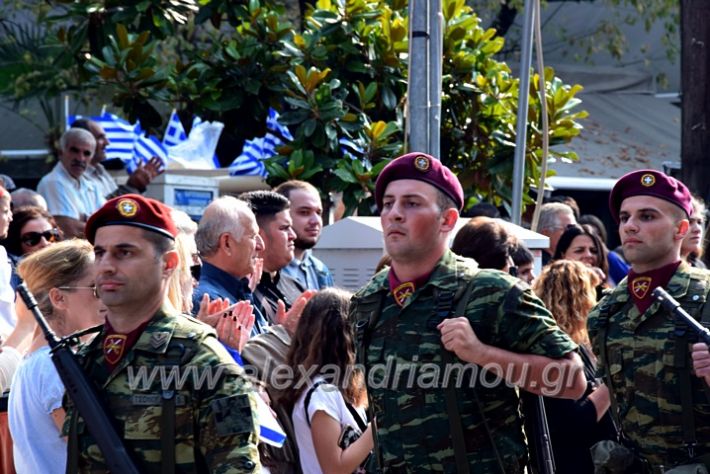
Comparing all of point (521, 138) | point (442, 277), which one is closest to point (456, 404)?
point (442, 277)

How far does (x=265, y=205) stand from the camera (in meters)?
7.20

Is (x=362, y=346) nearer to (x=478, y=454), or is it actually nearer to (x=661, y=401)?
(x=478, y=454)

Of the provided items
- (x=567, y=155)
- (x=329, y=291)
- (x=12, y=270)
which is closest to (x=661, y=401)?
(x=329, y=291)

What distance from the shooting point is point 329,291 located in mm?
5621

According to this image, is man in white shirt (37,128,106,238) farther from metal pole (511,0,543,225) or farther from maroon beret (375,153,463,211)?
maroon beret (375,153,463,211)

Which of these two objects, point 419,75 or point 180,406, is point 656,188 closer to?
point 419,75

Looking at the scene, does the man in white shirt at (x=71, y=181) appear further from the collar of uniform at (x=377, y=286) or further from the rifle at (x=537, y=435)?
the rifle at (x=537, y=435)

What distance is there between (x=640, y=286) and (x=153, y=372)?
2309 millimetres

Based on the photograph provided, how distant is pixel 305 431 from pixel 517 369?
143 centimetres

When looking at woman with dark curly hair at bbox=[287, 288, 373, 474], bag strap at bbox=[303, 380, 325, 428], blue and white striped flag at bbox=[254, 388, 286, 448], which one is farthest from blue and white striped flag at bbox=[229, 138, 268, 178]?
blue and white striped flag at bbox=[254, 388, 286, 448]

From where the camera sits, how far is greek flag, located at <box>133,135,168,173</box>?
1103cm

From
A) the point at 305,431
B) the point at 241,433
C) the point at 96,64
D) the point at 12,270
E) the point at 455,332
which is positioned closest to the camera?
the point at 241,433

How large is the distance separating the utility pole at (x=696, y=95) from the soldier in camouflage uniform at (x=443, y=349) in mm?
6443

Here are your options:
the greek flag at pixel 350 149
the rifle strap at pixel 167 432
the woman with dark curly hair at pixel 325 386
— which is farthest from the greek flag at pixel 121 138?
the rifle strap at pixel 167 432
